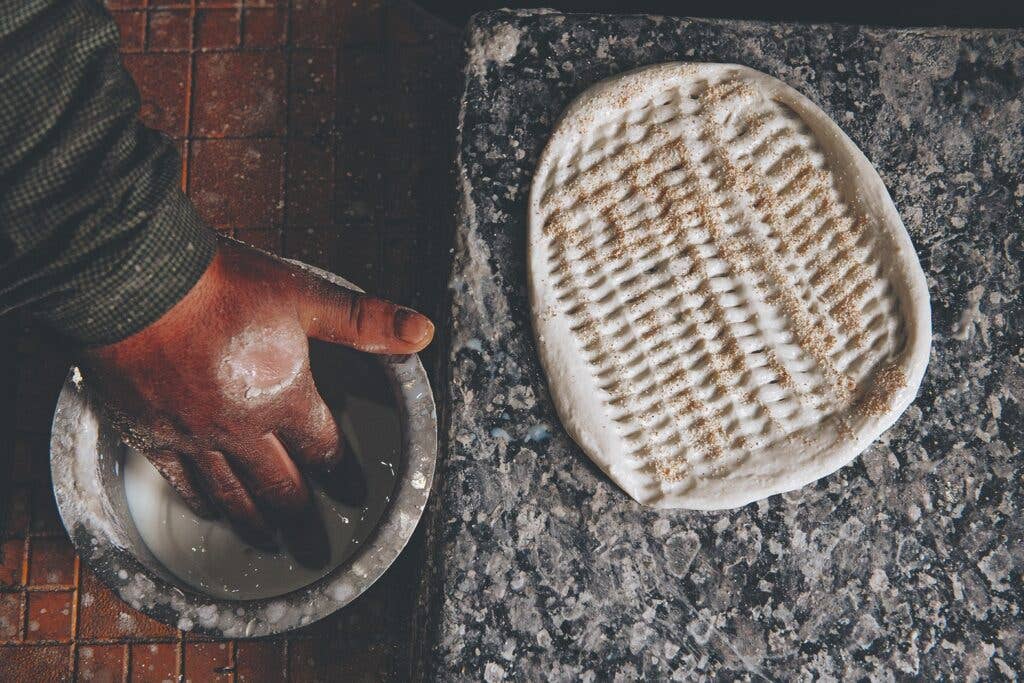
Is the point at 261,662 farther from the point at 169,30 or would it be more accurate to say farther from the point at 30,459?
the point at 169,30

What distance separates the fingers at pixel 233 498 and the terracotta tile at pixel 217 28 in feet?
3.03

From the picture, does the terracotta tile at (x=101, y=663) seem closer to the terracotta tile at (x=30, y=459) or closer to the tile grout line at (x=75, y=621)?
the tile grout line at (x=75, y=621)

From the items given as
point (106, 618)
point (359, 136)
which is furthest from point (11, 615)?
point (359, 136)

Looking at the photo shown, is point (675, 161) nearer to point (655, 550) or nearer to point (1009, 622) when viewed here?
point (655, 550)

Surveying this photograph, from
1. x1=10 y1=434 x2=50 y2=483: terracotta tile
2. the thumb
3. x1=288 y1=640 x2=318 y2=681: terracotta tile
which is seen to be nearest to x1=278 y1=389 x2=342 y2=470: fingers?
the thumb

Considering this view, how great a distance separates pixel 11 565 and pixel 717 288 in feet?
4.58

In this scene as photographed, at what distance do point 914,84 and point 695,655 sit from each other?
95 cm

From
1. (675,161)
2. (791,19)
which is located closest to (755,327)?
(675,161)

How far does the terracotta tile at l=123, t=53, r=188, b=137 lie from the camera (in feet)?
5.30

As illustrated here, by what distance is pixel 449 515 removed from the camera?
3.87 ft

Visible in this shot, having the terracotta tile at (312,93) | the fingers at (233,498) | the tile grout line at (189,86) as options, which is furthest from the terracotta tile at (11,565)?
the terracotta tile at (312,93)

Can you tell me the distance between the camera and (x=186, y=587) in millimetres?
1212

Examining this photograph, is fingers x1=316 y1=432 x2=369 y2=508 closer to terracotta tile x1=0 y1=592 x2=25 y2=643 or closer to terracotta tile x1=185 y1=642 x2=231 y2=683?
terracotta tile x1=185 y1=642 x2=231 y2=683

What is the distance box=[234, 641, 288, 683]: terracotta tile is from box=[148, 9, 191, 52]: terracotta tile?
1.22 metres
